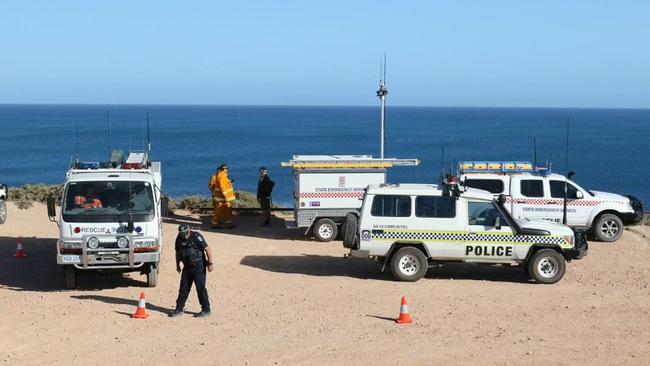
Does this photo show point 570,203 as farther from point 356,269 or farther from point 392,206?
point 392,206

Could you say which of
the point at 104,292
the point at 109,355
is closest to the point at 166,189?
the point at 104,292

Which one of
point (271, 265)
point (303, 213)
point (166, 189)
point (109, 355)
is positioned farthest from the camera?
point (166, 189)

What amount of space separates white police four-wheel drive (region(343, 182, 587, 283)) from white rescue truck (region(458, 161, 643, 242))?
4.87 m

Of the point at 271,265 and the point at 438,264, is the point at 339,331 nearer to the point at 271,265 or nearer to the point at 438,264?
the point at 438,264

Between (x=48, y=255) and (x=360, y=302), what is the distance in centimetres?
818

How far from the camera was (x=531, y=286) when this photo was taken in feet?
52.9

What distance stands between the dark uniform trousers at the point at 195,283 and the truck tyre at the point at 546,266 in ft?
21.0

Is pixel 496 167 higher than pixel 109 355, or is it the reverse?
pixel 496 167

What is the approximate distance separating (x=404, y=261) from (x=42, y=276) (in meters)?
7.06

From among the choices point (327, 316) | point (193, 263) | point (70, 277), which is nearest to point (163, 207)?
point (70, 277)

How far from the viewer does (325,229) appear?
70.4 ft

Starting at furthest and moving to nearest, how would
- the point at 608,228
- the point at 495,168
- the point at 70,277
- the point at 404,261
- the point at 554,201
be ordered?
1. the point at 495,168
2. the point at 608,228
3. the point at 554,201
4. the point at 404,261
5. the point at 70,277

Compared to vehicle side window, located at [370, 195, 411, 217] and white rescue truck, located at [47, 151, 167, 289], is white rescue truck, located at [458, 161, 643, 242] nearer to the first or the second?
vehicle side window, located at [370, 195, 411, 217]

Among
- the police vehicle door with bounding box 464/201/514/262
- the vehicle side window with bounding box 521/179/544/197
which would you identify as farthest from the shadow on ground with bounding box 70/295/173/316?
the vehicle side window with bounding box 521/179/544/197
